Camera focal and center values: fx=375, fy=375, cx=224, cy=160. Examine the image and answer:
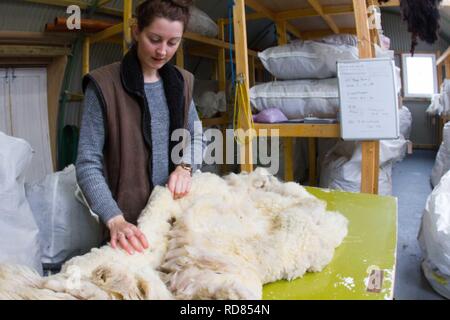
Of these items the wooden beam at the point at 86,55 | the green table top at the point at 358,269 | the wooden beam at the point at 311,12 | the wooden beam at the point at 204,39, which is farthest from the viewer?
the wooden beam at the point at 86,55

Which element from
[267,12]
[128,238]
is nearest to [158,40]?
[128,238]

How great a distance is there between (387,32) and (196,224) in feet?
20.0

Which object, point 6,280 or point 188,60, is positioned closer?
point 6,280

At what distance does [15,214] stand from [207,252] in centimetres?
72

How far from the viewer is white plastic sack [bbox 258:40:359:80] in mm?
1995

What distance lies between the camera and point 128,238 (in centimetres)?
79

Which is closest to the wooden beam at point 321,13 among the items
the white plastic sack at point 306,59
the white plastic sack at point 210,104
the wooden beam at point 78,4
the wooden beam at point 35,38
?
the white plastic sack at point 306,59

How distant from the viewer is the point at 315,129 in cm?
187

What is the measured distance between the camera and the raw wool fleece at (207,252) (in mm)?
615

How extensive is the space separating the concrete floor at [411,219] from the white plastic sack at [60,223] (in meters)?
1.48

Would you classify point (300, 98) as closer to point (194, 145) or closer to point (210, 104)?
point (194, 145)

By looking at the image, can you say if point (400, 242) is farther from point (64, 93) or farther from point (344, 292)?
point (64, 93)

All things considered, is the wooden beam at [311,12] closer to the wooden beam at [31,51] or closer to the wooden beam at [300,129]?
the wooden beam at [300,129]

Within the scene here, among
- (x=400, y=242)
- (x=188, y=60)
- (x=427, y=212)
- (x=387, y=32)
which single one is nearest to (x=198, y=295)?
(x=427, y=212)
